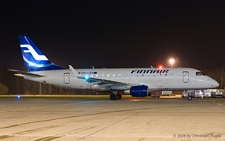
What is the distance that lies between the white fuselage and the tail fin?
1333 millimetres

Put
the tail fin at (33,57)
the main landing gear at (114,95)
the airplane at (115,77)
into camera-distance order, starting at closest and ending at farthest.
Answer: the airplane at (115,77) < the main landing gear at (114,95) < the tail fin at (33,57)

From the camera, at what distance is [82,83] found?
129ft

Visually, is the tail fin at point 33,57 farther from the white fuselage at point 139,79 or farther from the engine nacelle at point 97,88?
→ the engine nacelle at point 97,88

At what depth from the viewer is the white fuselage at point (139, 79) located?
35.2m

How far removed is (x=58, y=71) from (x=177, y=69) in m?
15.0

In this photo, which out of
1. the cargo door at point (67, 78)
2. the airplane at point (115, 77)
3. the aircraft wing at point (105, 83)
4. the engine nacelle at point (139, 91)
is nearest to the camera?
the engine nacelle at point (139, 91)

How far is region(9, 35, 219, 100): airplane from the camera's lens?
35.2 metres

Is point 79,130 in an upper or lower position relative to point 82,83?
lower

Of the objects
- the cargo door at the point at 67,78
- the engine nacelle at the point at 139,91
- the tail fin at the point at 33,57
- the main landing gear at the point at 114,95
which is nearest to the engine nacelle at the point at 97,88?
the main landing gear at the point at 114,95

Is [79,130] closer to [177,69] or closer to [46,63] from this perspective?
[177,69]

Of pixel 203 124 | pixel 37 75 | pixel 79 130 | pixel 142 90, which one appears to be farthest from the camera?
pixel 37 75

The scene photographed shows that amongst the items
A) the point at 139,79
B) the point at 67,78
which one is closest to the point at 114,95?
the point at 139,79

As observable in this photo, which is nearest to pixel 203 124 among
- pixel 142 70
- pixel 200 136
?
pixel 200 136

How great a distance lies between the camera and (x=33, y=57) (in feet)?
135
